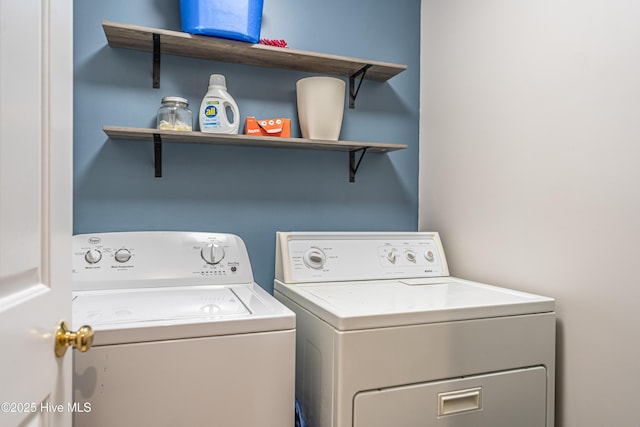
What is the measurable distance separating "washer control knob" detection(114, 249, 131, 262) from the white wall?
132 centimetres

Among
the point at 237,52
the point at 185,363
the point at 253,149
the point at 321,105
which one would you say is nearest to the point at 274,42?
the point at 237,52

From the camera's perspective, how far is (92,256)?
56.3 inches

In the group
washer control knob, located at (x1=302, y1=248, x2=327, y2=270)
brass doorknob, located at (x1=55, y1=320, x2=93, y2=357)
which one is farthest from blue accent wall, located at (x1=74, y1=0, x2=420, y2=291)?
brass doorknob, located at (x1=55, y1=320, x2=93, y2=357)

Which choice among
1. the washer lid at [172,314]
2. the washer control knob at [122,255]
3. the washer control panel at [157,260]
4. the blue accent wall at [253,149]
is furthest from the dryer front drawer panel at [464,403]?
the washer control knob at [122,255]

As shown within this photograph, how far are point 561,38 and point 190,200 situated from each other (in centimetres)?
145

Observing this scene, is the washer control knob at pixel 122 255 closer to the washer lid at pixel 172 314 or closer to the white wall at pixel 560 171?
the washer lid at pixel 172 314

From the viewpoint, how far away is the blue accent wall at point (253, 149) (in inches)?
62.6

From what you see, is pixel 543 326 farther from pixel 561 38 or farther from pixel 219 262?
pixel 219 262

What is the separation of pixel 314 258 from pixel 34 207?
1.12 meters

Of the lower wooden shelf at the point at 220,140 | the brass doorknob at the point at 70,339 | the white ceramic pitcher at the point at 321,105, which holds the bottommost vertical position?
the brass doorknob at the point at 70,339

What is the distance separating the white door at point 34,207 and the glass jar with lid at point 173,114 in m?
0.77

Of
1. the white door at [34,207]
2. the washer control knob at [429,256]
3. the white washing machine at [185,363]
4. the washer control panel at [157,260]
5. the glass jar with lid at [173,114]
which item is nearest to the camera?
the white door at [34,207]

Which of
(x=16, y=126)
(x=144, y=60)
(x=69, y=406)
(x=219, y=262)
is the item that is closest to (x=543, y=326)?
(x=219, y=262)

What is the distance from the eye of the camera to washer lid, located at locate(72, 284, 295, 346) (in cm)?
95
